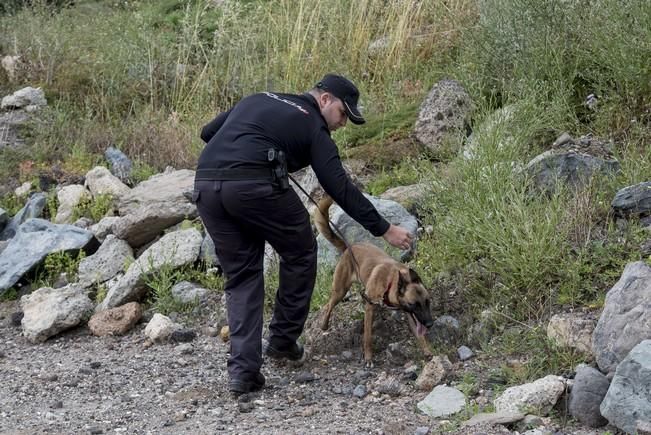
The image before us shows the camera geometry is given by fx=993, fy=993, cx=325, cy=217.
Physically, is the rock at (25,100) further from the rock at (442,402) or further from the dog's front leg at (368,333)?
the rock at (442,402)

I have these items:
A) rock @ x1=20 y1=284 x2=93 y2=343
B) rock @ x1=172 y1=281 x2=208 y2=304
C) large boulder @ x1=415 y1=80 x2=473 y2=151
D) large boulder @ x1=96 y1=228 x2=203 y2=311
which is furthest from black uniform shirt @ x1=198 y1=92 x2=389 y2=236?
large boulder @ x1=415 y1=80 x2=473 y2=151

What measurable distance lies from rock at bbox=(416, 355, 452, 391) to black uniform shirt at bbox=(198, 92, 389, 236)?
2.64 ft

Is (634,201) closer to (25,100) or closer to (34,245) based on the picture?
(34,245)

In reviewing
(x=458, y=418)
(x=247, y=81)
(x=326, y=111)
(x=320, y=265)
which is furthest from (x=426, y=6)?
(x=458, y=418)

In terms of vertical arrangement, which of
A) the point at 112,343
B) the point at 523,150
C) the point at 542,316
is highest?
the point at 523,150

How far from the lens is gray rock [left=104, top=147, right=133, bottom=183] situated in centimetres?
990

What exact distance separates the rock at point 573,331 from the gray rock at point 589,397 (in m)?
0.42

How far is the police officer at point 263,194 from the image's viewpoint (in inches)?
220

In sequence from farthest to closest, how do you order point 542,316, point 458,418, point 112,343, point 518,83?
1. point 518,83
2. point 112,343
3. point 542,316
4. point 458,418

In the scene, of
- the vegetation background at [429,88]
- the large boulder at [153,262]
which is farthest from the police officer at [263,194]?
the large boulder at [153,262]

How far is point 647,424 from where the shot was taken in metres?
4.39

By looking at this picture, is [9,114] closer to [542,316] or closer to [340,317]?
[340,317]

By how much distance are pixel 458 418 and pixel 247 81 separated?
6.42 meters

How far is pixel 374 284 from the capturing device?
19.7 ft
